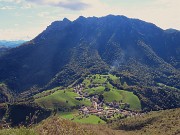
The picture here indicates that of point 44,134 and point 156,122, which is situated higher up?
point 44,134

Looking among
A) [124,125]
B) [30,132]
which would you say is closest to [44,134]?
[30,132]

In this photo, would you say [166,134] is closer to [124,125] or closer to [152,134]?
[152,134]

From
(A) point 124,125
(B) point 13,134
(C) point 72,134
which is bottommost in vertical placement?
(A) point 124,125

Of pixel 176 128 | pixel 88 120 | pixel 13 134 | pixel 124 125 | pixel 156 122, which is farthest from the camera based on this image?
pixel 88 120

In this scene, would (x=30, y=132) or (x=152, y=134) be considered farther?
(x=152, y=134)

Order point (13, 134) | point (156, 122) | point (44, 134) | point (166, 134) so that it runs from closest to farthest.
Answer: point (13, 134) < point (44, 134) < point (166, 134) < point (156, 122)

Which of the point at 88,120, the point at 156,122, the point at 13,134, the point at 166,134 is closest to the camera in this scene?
the point at 13,134

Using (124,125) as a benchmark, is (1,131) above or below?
above

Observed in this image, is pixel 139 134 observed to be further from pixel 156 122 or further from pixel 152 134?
pixel 156 122

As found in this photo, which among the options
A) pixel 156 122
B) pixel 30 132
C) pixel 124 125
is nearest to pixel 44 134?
pixel 30 132
